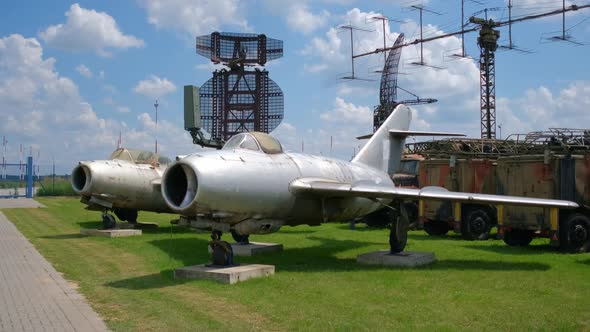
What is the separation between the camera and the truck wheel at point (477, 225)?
55.8ft

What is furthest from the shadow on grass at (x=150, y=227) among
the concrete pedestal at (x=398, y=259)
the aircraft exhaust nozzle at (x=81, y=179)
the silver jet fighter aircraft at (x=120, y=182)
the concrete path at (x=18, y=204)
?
the concrete path at (x=18, y=204)

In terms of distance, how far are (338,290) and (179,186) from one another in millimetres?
3379

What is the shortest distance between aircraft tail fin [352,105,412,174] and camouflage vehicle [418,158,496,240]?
2.84m

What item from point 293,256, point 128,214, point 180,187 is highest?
point 180,187

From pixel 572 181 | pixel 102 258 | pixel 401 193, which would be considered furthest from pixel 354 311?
pixel 572 181

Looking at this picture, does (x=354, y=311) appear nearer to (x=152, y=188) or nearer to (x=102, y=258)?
(x=102, y=258)

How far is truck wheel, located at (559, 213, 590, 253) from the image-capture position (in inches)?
545

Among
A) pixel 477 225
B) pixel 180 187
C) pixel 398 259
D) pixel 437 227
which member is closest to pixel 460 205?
pixel 477 225

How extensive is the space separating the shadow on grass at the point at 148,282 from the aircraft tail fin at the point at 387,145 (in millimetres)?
6508

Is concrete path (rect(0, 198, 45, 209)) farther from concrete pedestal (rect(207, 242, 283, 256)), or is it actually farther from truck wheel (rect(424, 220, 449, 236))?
truck wheel (rect(424, 220, 449, 236))

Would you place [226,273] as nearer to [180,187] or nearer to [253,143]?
[180,187]

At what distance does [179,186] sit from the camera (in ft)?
33.1

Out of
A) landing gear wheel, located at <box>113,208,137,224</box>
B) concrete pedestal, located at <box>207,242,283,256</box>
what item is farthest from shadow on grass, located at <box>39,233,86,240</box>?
concrete pedestal, located at <box>207,242,283,256</box>

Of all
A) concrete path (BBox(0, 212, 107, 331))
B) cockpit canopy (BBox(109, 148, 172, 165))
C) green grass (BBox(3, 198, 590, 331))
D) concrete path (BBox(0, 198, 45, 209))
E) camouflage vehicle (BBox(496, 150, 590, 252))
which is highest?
cockpit canopy (BBox(109, 148, 172, 165))
